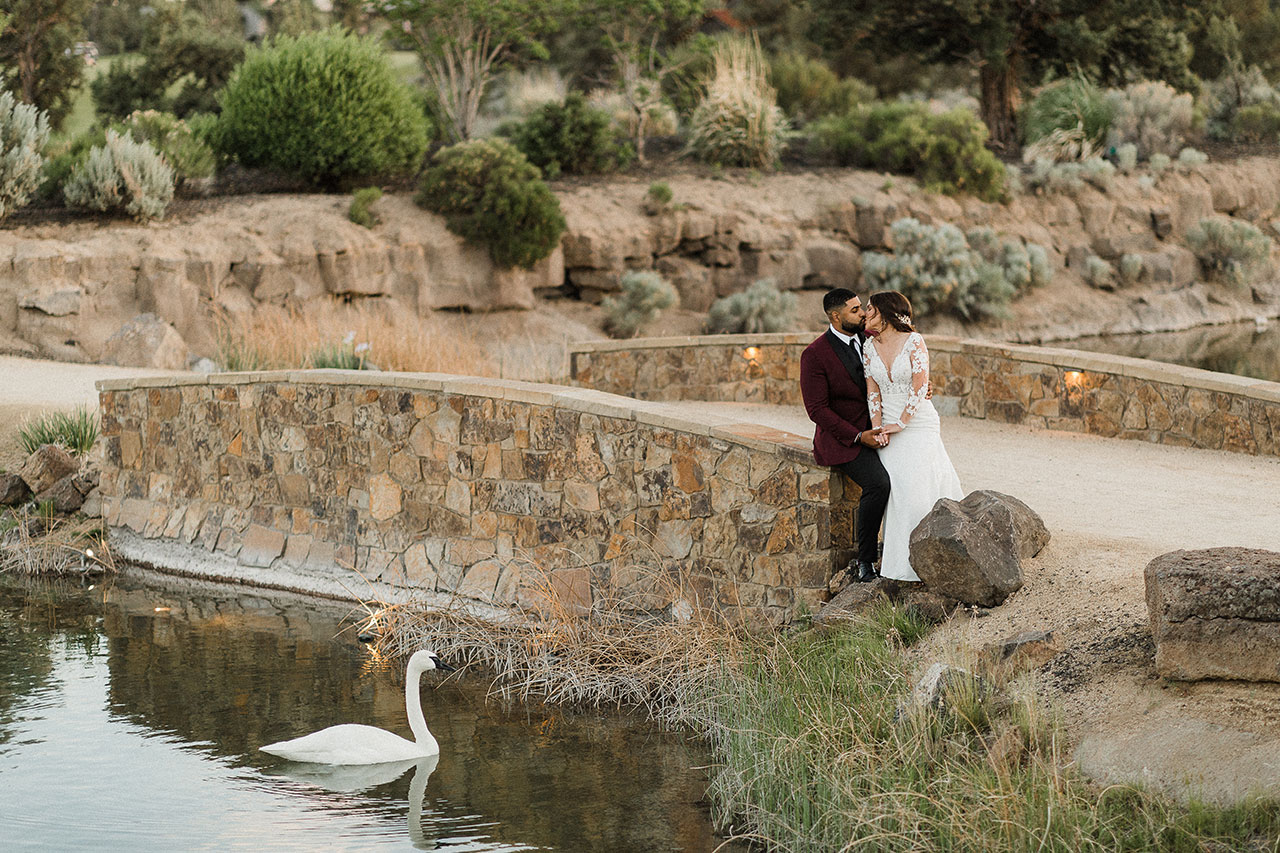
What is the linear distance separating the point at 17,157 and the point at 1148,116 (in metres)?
20.0

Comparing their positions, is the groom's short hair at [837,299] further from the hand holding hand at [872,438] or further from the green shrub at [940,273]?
the green shrub at [940,273]

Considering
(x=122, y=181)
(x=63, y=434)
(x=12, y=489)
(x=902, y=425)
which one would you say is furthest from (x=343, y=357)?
(x=122, y=181)

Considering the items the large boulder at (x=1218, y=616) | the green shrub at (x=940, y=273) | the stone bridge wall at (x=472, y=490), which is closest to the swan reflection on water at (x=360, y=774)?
the stone bridge wall at (x=472, y=490)

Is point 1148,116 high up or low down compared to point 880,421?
up

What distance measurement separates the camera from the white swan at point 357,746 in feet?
23.0

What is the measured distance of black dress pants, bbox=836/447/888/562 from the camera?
7578 mm

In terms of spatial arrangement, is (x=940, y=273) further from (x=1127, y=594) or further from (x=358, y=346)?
(x=1127, y=594)

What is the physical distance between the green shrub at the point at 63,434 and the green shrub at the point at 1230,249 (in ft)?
66.2

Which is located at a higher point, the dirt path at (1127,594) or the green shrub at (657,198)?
the green shrub at (657,198)

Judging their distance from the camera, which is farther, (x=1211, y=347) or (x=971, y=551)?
(x=1211, y=347)

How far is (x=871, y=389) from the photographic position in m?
7.73

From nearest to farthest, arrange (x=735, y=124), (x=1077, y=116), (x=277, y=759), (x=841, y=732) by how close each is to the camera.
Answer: (x=841, y=732) < (x=277, y=759) < (x=735, y=124) < (x=1077, y=116)

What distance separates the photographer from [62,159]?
18.6 m

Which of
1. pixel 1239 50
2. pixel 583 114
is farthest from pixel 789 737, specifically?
pixel 1239 50
